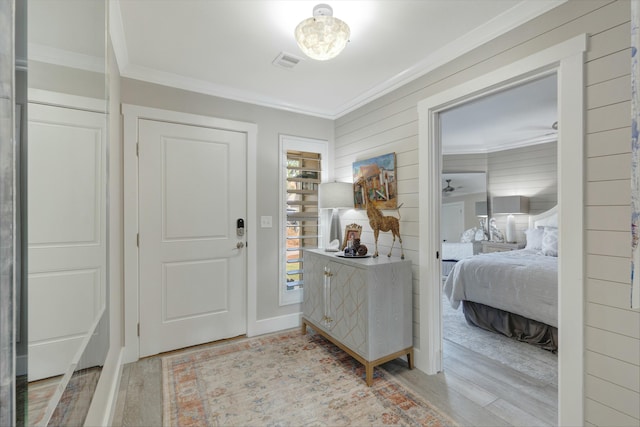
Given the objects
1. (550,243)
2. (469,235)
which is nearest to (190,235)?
(550,243)

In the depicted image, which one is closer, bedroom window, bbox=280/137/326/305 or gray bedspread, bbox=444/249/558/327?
gray bedspread, bbox=444/249/558/327

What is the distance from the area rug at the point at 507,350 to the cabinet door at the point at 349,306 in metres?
1.27

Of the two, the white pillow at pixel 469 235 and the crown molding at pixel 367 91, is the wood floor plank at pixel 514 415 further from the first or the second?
the white pillow at pixel 469 235

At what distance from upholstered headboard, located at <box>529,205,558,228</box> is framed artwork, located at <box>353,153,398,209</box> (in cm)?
333

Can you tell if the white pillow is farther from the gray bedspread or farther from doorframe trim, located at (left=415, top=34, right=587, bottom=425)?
doorframe trim, located at (left=415, top=34, right=587, bottom=425)

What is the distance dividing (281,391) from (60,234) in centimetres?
186

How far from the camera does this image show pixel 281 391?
2.13 metres

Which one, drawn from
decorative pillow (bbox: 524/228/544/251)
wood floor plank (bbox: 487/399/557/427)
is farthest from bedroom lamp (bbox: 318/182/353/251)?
decorative pillow (bbox: 524/228/544/251)

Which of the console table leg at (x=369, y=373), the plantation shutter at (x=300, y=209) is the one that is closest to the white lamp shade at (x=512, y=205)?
the plantation shutter at (x=300, y=209)

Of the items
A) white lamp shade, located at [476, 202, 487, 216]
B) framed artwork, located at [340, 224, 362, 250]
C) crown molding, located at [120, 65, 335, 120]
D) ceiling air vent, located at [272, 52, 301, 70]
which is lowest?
framed artwork, located at [340, 224, 362, 250]

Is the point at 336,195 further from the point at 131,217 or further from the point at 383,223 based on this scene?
the point at 131,217

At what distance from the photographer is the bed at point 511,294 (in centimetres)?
275

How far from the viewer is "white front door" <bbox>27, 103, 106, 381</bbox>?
2.01ft

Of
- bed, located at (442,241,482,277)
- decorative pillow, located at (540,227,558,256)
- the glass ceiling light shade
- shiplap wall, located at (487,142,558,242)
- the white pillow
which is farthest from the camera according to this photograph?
the white pillow
